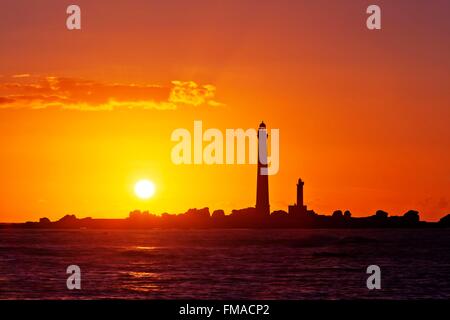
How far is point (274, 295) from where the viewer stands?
2271 inches

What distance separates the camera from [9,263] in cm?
9775
